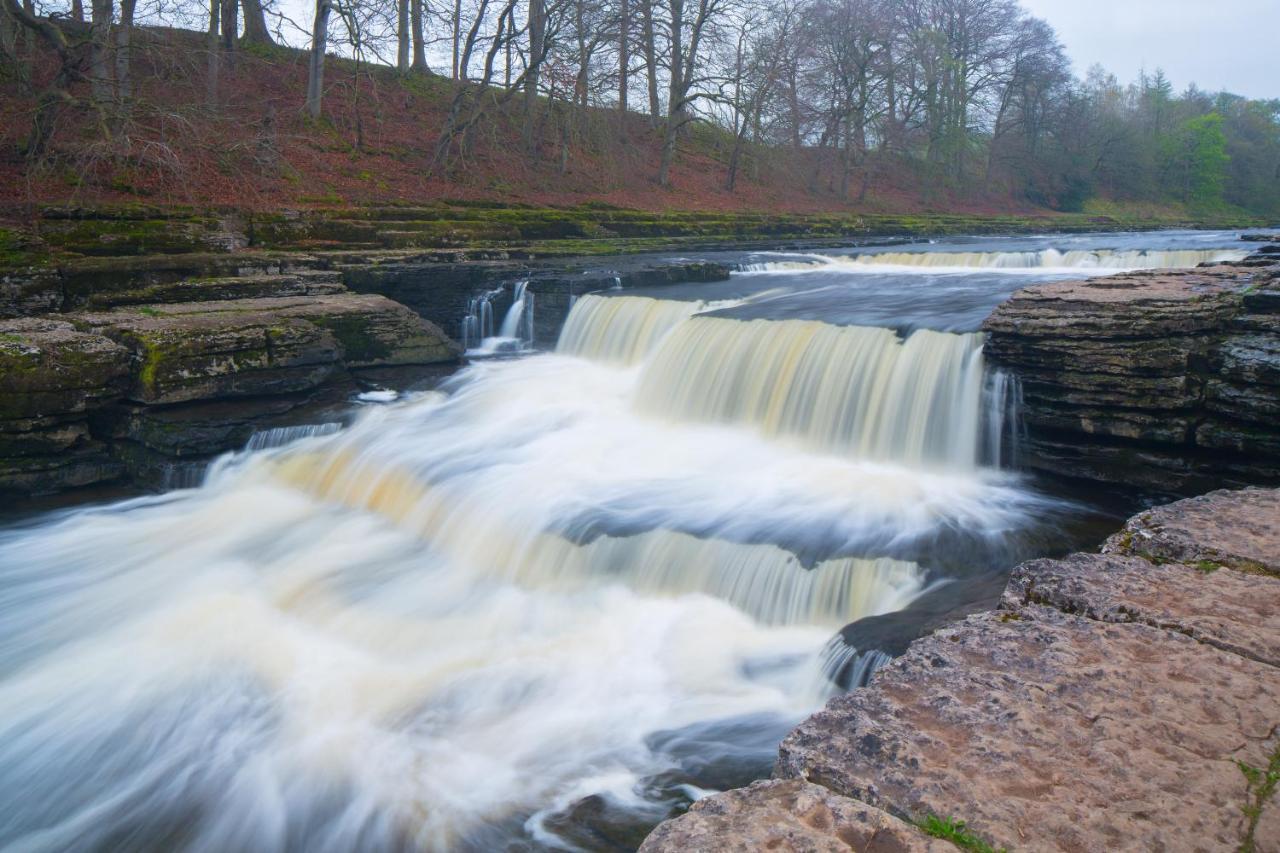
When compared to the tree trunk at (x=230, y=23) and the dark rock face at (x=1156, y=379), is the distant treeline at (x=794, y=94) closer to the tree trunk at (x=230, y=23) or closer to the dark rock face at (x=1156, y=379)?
the tree trunk at (x=230, y=23)

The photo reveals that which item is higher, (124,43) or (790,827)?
(124,43)

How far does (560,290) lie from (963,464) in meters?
7.05

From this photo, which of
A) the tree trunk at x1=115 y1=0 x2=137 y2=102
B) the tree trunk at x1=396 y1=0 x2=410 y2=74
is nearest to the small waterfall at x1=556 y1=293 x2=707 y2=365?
the tree trunk at x1=115 y1=0 x2=137 y2=102

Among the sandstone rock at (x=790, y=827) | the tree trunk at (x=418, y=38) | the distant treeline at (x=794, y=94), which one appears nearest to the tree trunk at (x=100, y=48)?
the distant treeline at (x=794, y=94)

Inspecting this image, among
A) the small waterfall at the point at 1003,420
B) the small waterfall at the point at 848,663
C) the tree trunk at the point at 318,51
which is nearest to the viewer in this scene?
the small waterfall at the point at 848,663

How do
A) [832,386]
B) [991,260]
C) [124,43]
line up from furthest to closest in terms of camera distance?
[991,260] < [124,43] < [832,386]

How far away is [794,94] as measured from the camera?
27.5 metres

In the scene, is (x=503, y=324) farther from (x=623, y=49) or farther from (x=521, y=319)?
(x=623, y=49)

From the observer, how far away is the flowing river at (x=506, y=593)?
→ 4.05 metres

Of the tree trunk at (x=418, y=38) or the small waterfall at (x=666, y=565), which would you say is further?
the tree trunk at (x=418, y=38)

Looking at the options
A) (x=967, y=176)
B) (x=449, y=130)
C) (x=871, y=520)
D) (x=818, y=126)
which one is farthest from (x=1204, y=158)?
(x=871, y=520)

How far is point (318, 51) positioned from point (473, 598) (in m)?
16.8

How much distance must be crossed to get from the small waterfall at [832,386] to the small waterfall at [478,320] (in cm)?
325

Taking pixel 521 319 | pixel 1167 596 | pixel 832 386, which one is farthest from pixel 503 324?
pixel 1167 596
